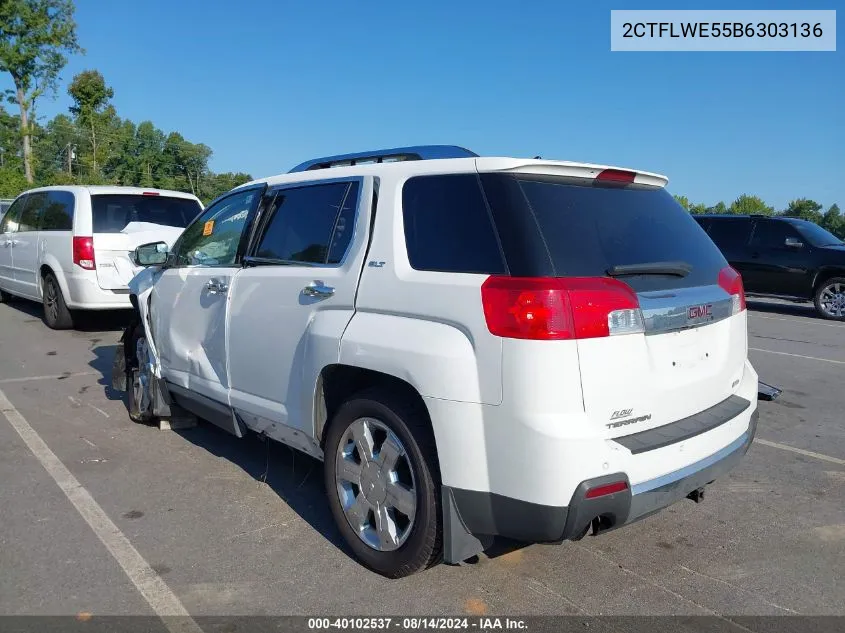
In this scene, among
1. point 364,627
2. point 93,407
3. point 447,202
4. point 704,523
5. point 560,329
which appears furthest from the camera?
point 93,407

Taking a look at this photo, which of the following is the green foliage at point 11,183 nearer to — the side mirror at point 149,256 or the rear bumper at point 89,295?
the rear bumper at point 89,295

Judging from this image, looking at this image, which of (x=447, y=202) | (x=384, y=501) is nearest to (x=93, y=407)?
(x=384, y=501)

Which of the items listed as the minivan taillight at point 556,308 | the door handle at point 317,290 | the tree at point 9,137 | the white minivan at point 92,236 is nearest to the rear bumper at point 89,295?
the white minivan at point 92,236

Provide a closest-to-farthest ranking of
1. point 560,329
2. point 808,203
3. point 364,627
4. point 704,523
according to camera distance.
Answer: point 560,329
point 364,627
point 704,523
point 808,203

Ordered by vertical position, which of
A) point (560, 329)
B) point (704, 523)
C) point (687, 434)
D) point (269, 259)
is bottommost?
point (704, 523)

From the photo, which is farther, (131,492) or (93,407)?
(93,407)

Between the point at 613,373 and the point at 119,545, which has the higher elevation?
the point at 613,373

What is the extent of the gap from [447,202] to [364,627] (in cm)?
179

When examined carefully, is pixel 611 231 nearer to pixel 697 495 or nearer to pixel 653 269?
pixel 653 269

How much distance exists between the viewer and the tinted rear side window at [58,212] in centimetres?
937

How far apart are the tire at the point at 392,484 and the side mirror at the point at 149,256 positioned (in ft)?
7.73

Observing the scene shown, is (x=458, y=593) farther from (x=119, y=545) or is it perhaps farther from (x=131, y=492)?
(x=131, y=492)

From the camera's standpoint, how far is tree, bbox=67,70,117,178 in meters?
42.8

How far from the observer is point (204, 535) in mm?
3668
